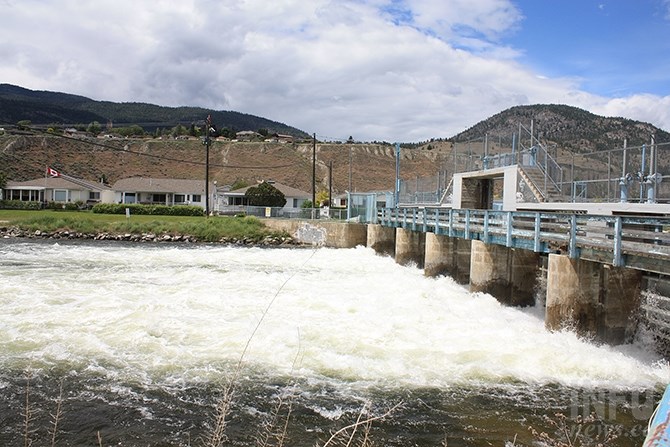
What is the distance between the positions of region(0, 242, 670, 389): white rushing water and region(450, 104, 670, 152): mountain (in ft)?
29.2

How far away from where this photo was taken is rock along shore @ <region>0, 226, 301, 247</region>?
43162 mm

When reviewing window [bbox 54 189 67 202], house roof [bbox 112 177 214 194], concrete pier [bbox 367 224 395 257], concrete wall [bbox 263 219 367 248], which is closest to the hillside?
house roof [bbox 112 177 214 194]

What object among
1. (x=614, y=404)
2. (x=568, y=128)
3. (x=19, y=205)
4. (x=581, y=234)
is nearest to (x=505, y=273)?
(x=581, y=234)

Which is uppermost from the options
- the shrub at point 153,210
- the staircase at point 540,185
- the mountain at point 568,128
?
the mountain at point 568,128

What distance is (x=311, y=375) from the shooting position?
991cm

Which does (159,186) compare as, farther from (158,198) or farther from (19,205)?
(19,205)

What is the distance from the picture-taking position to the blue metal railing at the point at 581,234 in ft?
34.6

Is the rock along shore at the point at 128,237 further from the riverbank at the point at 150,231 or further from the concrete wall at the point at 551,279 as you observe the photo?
the concrete wall at the point at 551,279

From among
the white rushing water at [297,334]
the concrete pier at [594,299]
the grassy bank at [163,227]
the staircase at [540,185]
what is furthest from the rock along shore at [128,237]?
the concrete pier at [594,299]

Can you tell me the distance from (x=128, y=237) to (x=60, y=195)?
115 feet

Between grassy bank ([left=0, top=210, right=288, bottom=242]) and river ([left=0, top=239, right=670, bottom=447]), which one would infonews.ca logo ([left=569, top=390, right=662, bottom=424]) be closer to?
river ([left=0, top=239, right=670, bottom=447])

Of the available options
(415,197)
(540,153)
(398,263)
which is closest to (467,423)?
(540,153)

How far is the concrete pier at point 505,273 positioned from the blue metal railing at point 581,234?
72 centimetres

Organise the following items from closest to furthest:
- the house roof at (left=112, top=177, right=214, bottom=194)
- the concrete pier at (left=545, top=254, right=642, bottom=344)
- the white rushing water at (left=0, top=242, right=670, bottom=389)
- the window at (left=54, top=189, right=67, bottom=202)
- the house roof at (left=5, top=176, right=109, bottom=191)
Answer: the white rushing water at (left=0, top=242, right=670, bottom=389), the concrete pier at (left=545, top=254, right=642, bottom=344), the house roof at (left=5, top=176, right=109, bottom=191), the window at (left=54, top=189, right=67, bottom=202), the house roof at (left=112, top=177, right=214, bottom=194)
